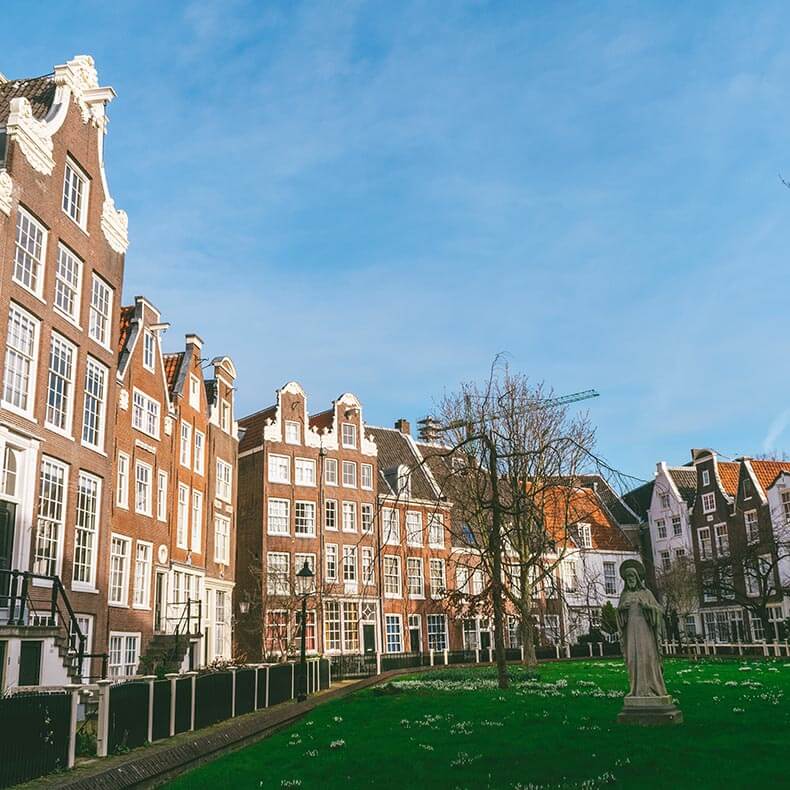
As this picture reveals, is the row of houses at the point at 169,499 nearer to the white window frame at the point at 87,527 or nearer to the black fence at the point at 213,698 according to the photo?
the white window frame at the point at 87,527

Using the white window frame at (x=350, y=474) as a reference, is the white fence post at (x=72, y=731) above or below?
below

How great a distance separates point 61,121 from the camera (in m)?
26.5

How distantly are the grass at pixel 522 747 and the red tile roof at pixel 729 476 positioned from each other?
49557 mm

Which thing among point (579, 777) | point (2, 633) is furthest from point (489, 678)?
point (579, 777)

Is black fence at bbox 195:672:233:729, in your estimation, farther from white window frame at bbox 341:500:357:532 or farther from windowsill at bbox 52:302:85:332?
white window frame at bbox 341:500:357:532

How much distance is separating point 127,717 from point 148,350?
73.8ft

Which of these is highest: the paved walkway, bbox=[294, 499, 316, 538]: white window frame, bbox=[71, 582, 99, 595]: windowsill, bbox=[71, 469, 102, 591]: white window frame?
bbox=[294, 499, 316, 538]: white window frame

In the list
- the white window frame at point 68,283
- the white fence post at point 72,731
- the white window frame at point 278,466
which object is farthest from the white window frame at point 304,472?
the white fence post at point 72,731

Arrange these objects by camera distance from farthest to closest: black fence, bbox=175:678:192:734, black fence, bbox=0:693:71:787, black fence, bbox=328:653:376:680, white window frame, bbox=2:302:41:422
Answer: black fence, bbox=328:653:376:680 → white window frame, bbox=2:302:41:422 → black fence, bbox=175:678:192:734 → black fence, bbox=0:693:71:787

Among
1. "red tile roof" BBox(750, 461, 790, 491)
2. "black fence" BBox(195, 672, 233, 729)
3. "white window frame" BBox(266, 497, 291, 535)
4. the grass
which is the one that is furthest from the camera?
"red tile roof" BBox(750, 461, 790, 491)

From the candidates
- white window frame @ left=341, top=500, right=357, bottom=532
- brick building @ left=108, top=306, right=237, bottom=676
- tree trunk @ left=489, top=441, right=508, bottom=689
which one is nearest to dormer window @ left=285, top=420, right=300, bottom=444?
white window frame @ left=341, top=500, right=357, bottom=532

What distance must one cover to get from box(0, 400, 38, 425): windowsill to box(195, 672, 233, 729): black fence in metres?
8.40

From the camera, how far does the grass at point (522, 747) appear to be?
11367 mm

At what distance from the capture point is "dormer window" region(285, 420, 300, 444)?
54.2 metres
